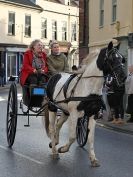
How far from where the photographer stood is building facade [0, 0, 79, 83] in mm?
46562

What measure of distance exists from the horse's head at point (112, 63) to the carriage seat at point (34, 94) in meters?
2.15

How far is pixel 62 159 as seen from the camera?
9773 millimetres

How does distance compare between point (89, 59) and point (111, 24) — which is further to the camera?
point (111, 24)

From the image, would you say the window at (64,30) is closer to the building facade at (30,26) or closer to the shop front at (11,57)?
the building facade at (30,26)

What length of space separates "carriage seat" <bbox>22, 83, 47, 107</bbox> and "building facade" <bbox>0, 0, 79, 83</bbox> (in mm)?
34721

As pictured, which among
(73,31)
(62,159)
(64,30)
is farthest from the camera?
(73,31)

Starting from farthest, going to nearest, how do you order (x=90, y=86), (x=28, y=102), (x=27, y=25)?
(x=27, y=25), (x=28, y=102), (x=90, y=86)

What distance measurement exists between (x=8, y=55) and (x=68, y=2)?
13.1 m

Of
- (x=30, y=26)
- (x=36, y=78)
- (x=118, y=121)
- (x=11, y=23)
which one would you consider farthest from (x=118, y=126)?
(x=30, y=26)

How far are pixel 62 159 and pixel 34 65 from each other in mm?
2231

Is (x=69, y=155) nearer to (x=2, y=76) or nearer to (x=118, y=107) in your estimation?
(x=118, y=107)

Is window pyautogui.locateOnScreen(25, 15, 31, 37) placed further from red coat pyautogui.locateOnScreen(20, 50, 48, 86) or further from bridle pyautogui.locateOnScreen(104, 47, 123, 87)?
bridle pyautogui.locateOnScreen(104, 47, 123, 87)

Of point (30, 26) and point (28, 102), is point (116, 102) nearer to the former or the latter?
point (28, 102)

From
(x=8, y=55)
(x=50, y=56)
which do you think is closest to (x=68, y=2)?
(x=8, y=55)
